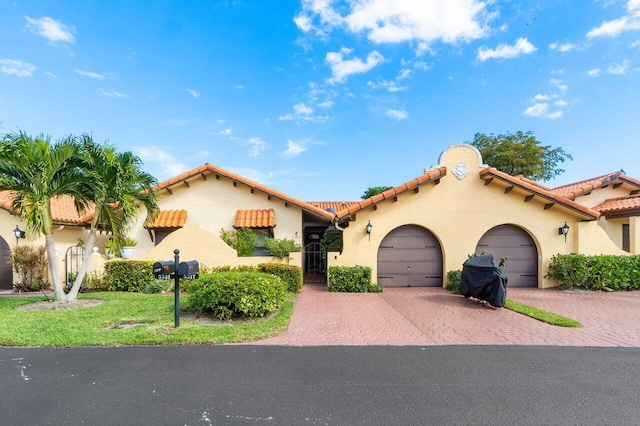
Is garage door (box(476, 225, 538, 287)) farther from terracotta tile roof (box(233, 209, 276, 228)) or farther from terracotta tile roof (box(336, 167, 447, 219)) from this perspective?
terracotta tile roof (box(233, 209, 276, 228))

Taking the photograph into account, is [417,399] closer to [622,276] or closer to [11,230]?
[622,276]

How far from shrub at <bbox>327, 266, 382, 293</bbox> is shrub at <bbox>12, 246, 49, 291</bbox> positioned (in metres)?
10.7

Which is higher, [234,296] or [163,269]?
[163,269]

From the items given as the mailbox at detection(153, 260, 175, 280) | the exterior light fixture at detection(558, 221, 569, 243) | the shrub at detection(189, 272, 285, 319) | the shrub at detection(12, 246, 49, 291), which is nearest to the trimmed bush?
the exterior light fixture at detection(558, 221, 569, 243)

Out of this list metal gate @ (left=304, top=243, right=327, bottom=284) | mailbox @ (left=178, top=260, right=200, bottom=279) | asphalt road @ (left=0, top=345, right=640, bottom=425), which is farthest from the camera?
metal gate @ (left=304, top=243, right=327, bottom=284)

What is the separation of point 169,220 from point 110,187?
3919 mm

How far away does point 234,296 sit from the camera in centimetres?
696

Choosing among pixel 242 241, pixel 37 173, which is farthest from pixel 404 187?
pixel 37 173

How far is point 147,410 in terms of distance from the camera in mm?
3324

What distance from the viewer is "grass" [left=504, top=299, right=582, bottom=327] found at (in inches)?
268

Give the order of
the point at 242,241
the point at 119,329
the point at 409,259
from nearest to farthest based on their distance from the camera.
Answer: the point at 119,329, the point at 409,259, the point at 242,241

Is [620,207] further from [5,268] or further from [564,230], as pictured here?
[5,268]

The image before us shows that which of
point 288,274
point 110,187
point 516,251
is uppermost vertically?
point 110,187

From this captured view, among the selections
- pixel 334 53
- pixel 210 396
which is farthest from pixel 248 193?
pixel 210 396
